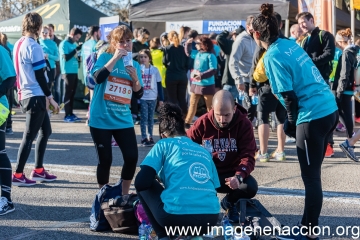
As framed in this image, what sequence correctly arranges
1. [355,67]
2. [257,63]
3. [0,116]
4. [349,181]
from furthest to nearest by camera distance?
[355,67]
[257,63]
[349,181]
[0,116]

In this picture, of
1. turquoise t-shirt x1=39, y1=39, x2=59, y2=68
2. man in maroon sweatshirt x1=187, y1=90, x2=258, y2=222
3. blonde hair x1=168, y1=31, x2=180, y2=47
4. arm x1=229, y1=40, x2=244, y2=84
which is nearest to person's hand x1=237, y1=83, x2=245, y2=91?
arm x1=229, y1=40, x2=244, y2=84

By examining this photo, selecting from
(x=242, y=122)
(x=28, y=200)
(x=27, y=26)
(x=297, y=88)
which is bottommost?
(x=28, y=200)

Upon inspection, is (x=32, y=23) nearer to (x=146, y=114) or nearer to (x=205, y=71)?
(x=146, y=114)

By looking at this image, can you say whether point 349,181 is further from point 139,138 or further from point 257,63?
point 139,138

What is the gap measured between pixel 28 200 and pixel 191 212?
2729 mm

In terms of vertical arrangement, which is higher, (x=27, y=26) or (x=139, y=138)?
(x=27, y=26)

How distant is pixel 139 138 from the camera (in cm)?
1030

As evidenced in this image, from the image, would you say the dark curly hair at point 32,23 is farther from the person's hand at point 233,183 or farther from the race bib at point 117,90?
the person's hand at point 233,183

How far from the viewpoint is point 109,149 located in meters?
5.43

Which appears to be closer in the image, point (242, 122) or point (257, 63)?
point (242, 122)

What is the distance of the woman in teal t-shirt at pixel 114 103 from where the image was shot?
17.5ft

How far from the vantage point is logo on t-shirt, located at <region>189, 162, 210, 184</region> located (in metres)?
3.93

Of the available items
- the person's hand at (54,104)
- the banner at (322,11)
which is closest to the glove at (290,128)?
the person's hand at (54,104)

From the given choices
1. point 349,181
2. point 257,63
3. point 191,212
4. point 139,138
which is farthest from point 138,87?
point 139,138
